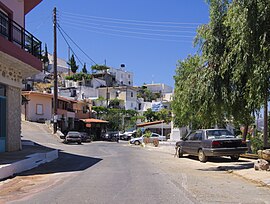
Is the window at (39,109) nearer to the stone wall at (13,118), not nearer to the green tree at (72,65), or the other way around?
the stone wall at (13,118)

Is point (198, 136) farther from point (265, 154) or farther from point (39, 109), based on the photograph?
point (39, 109)

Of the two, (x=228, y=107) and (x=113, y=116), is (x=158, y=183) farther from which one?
(x=113, y=116)

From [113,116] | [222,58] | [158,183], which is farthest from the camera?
[113,116]

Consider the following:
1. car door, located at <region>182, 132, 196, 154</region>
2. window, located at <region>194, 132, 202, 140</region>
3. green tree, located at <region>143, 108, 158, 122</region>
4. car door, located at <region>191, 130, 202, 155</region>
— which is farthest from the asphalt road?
green tree, located at <region>143, 108, 158, 122</region>

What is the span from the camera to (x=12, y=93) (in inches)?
771

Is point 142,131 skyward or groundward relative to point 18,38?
groundward

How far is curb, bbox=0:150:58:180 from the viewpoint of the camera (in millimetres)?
12602

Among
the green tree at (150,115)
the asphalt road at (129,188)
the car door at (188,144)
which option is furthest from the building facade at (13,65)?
the green tree at (150,115)

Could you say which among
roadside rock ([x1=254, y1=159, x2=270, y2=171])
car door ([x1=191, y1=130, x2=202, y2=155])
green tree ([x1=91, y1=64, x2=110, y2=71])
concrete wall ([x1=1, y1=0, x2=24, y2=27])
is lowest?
roadside rock ([x1=254, y1=159, x2=270, y2=171])

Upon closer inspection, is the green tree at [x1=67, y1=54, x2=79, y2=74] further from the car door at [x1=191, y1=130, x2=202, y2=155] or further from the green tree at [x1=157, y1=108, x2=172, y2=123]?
the car door at [x1=191, y1=130, x2=202, y2=155]

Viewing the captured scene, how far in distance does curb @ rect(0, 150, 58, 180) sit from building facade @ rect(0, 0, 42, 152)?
6.81 feet

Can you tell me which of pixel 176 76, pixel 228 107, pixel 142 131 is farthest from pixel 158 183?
pixel 142 131

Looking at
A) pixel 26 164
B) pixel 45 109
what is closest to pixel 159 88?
pixel 45 109

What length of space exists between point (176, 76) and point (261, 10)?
2073 cm
